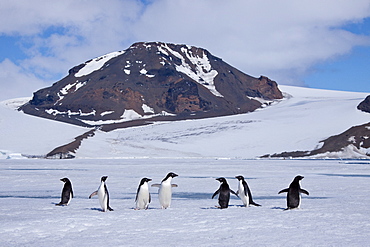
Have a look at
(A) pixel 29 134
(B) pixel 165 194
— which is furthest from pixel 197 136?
(B) pixel 165 194

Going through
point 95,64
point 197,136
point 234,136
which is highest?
point 95,64

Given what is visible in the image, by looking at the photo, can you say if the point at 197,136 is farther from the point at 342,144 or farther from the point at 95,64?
the point at 95,64

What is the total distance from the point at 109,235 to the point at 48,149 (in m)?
43.5

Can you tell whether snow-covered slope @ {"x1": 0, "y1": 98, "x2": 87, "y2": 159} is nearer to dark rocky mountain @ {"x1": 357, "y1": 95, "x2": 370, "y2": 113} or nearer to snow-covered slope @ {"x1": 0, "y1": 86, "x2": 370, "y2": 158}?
snow-covered slope @ {"x1": 0, "y1": 86, "x2": 370, "y2": 158}

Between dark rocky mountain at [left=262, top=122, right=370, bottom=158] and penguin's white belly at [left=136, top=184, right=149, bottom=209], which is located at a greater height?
dark rocky mountain at [left=262, top=122, right=370, bottom=158]

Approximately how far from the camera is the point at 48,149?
48.8 m

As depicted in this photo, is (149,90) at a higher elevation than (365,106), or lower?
higher

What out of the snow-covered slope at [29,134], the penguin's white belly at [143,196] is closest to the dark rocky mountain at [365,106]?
A: the snow-covered slope at [29,134]

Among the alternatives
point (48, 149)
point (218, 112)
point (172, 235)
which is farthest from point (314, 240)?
point (218, 112)

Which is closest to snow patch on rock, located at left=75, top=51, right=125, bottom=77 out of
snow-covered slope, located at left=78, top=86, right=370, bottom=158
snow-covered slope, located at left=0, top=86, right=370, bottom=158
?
snow-covered slope, located at left=0, top=86, right=370, bottom=158

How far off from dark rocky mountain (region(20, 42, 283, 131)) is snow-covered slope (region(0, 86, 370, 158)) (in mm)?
34568

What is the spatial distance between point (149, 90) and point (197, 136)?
7091 cm

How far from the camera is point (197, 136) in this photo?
66.2 m

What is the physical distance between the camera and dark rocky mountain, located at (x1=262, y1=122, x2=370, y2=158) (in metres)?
49.7
